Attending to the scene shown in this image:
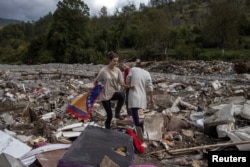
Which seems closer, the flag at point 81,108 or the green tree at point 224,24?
the flag at point 81,108

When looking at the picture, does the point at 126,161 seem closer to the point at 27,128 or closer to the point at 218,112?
the point at 218,112

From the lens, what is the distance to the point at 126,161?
4.04 meters

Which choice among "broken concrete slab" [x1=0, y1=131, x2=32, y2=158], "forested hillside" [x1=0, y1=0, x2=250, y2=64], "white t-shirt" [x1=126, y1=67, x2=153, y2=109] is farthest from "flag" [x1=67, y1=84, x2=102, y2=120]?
"forested hillside" [x1=0, y1=0, x2=250, y2=64]

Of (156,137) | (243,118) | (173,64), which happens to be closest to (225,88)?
(243,118)

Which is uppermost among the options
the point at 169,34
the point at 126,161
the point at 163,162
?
the point at 169,34

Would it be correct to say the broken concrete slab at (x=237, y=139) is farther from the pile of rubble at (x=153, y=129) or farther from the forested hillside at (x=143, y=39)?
the forested hillside at (x=143, y=39)

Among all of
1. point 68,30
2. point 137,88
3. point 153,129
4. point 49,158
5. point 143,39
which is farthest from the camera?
point 68,30

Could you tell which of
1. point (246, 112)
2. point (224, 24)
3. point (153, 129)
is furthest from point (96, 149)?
point (224, 24)

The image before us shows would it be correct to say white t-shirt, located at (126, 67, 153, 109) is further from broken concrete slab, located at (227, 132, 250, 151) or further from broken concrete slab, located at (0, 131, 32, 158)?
broken concrete slab, located at (0, 131, 32, 158)

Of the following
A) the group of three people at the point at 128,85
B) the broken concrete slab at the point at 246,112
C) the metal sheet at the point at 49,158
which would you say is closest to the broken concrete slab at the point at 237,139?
the broken concrete slab at the point at 246,112

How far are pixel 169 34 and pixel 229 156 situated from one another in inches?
1426

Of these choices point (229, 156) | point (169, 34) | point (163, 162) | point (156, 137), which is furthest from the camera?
point (169, 34)

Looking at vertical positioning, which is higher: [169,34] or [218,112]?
[169,34]

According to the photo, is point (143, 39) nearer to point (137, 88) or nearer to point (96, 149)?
point (137, 88)
